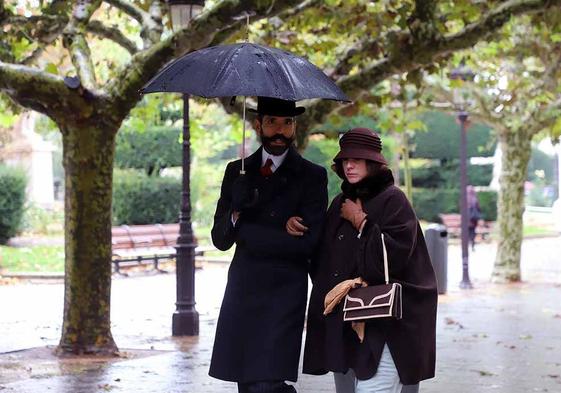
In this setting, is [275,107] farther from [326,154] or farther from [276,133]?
[326,154]

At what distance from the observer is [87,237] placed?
37.2 ft

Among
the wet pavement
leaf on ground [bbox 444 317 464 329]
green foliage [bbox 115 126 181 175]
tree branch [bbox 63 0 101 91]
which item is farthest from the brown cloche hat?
green foliage [bbox 115 126 181 175]

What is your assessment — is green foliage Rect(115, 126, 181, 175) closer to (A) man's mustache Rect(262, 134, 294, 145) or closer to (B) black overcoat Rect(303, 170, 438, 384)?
(A) man's mustache Rect(262, 134, 294, 145)

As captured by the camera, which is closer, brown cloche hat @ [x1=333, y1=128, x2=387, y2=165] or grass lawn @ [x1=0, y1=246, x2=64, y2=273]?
brown cloche hat @ [x1=333, y1=128, x2=387, y2=165]

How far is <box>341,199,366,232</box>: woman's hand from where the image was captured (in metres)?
5.50

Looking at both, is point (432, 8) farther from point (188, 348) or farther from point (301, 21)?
point (188, 348)

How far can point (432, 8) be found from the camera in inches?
468

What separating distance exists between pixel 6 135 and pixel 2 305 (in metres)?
16.5

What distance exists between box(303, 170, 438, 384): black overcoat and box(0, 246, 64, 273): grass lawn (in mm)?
18516

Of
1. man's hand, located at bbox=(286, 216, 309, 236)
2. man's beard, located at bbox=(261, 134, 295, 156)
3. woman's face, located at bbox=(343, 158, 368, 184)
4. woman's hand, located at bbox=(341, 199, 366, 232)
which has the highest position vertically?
man's beard, located at bbox=(261, 134, 295, 156)

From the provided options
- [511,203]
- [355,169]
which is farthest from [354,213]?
[511,203]

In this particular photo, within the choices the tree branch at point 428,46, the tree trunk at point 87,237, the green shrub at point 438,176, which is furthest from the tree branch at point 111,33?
the green shrub at point 438,176

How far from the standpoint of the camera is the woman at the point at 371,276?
5469 mm

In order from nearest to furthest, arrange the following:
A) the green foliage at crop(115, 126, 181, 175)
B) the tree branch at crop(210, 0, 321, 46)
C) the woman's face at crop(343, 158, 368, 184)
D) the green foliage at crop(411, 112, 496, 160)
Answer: the woman's face at crop(343, 158, 368, 184) < the tree branch at crop(210, 0, 321, 46) < the green foliage at crop(115, 126, 181, 175) < the green foliage at crop(411, 112, 496, 160)
